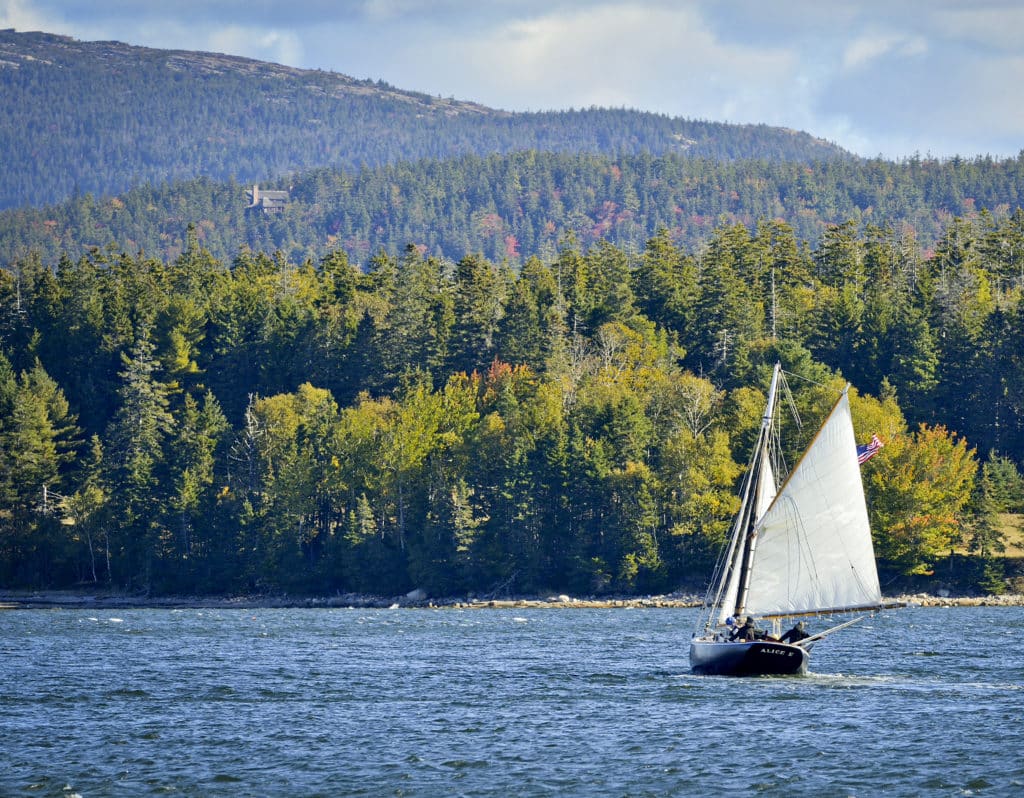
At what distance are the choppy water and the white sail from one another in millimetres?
3412

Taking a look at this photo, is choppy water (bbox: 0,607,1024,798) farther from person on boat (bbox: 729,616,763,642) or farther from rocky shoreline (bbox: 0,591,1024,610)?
rocky shoreline (bbox: 0,591,1024,610)

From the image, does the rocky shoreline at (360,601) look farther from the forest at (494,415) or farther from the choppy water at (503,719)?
the choppy water at (503,719)

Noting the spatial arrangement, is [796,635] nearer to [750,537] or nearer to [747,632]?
[747,632]

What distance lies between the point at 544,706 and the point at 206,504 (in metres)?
94.4

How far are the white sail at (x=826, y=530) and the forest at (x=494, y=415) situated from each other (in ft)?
211

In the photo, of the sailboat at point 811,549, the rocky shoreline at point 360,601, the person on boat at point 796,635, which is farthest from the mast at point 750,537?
the rocky shoreline at point 360,601

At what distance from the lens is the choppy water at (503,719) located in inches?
1544

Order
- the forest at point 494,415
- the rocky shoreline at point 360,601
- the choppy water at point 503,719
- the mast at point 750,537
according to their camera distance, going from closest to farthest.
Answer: the choppy water at point 503,719 → the mast at point 750,537 → the rocky shoreline at point 360,601 → the forest at point 494,415

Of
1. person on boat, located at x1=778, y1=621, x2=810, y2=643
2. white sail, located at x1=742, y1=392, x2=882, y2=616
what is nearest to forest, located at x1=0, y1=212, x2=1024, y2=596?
person on boat, located at x1=778, y1=621, x2=810, y2=643

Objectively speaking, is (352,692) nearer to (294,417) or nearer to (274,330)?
(294,417)

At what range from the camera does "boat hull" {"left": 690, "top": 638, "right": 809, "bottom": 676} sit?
56188 mm

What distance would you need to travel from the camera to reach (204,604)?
433ft

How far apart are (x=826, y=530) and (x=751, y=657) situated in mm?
5524

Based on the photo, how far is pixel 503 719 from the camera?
49.4 metres
